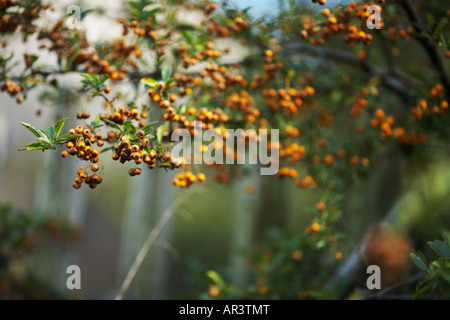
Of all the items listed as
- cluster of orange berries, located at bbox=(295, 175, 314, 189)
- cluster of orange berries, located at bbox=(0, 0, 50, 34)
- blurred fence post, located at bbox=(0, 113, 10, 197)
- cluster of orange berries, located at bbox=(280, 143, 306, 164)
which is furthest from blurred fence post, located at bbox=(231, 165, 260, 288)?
blurred fence post, located at bbox=(0, 113, 10, 197)

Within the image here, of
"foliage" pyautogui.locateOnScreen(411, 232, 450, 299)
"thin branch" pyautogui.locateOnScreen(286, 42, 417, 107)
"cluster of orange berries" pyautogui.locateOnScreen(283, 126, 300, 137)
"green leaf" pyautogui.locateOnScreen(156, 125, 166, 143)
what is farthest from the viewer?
"thin branch" pyautogui.locateOnScreen(286, 42, 417, 107)

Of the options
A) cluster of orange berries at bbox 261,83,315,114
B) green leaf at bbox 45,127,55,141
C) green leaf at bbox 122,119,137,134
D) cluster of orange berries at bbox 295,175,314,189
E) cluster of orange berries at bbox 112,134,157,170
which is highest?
cluster of orange berries at bbox 261,83,315,114

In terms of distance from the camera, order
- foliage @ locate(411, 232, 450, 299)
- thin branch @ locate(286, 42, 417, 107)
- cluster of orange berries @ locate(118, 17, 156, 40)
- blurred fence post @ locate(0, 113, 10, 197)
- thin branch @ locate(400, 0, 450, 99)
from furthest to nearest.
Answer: blurred fence post @ locate(0, 113, 10, 197)
thin branch @ locate(286, 42, 417, 107)
cluster of orange berries @ locate(118, 17, 156, 40)
thin branch @ locate(400, 0, 450, 99)
foliage @ locate(411, 232, 450, 299)

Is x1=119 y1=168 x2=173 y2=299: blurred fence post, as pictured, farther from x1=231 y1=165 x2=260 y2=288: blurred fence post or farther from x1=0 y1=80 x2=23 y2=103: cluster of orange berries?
x1=0 y1=80 x2=23 y2=103: cluster of orange berries

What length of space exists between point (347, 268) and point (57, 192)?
8.57 feet

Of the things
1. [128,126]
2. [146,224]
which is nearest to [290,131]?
[128,126]

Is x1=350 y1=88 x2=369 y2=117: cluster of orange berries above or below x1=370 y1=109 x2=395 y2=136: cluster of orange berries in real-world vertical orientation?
above

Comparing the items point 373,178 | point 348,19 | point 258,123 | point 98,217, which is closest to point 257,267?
point 258,123

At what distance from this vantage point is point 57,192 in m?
Result: 3.68

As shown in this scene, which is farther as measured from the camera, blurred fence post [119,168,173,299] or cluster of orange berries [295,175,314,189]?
blurred fence post [119,168,173,299]

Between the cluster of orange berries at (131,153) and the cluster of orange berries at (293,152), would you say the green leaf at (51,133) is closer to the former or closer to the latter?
the cluster of orange berries at (131,153)

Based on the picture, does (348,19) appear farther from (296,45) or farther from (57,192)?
(57,192)

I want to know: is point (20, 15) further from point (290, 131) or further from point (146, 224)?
point (146, 224)

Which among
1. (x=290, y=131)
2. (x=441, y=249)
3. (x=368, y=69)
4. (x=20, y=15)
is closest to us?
(x=441, y=249)
